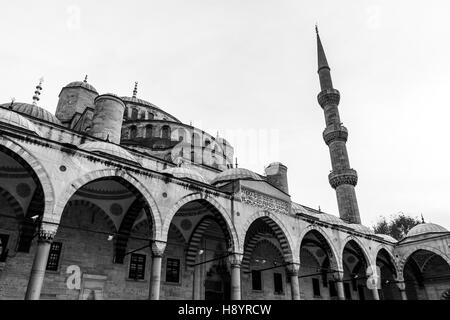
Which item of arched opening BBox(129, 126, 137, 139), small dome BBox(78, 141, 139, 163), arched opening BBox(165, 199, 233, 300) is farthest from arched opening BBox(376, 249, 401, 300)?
arched opening BBox(129, 126, 137, 139)

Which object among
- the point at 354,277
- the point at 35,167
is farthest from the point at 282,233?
the point at 354,277

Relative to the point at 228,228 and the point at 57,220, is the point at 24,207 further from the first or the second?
the point at 228,228

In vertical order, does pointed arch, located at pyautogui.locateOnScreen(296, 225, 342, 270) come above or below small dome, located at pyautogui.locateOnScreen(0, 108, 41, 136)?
below

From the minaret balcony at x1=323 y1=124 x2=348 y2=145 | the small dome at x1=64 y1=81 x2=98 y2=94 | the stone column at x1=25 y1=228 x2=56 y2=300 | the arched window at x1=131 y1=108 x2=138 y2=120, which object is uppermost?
the small dome at x1=64 y1=81 x2=98 y2=94

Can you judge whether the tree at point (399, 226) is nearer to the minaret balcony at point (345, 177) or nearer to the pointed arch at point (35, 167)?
the minaret balcony at point (345, 177)

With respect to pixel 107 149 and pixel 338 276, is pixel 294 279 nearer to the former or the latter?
pixel 338 276

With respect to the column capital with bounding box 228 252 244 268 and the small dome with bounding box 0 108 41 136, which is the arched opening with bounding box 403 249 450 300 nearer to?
the column capital with bounding box 228 252 244 268

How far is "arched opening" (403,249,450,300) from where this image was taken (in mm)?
19688

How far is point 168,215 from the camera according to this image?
10.4 meters

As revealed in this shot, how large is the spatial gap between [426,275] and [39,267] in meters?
21.6

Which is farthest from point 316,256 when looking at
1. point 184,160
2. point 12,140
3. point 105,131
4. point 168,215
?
point 12,140

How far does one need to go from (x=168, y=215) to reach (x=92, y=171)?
8.65 ft

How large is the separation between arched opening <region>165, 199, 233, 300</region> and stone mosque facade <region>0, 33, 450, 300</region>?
5 centimetres

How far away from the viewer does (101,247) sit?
11.9 meters
